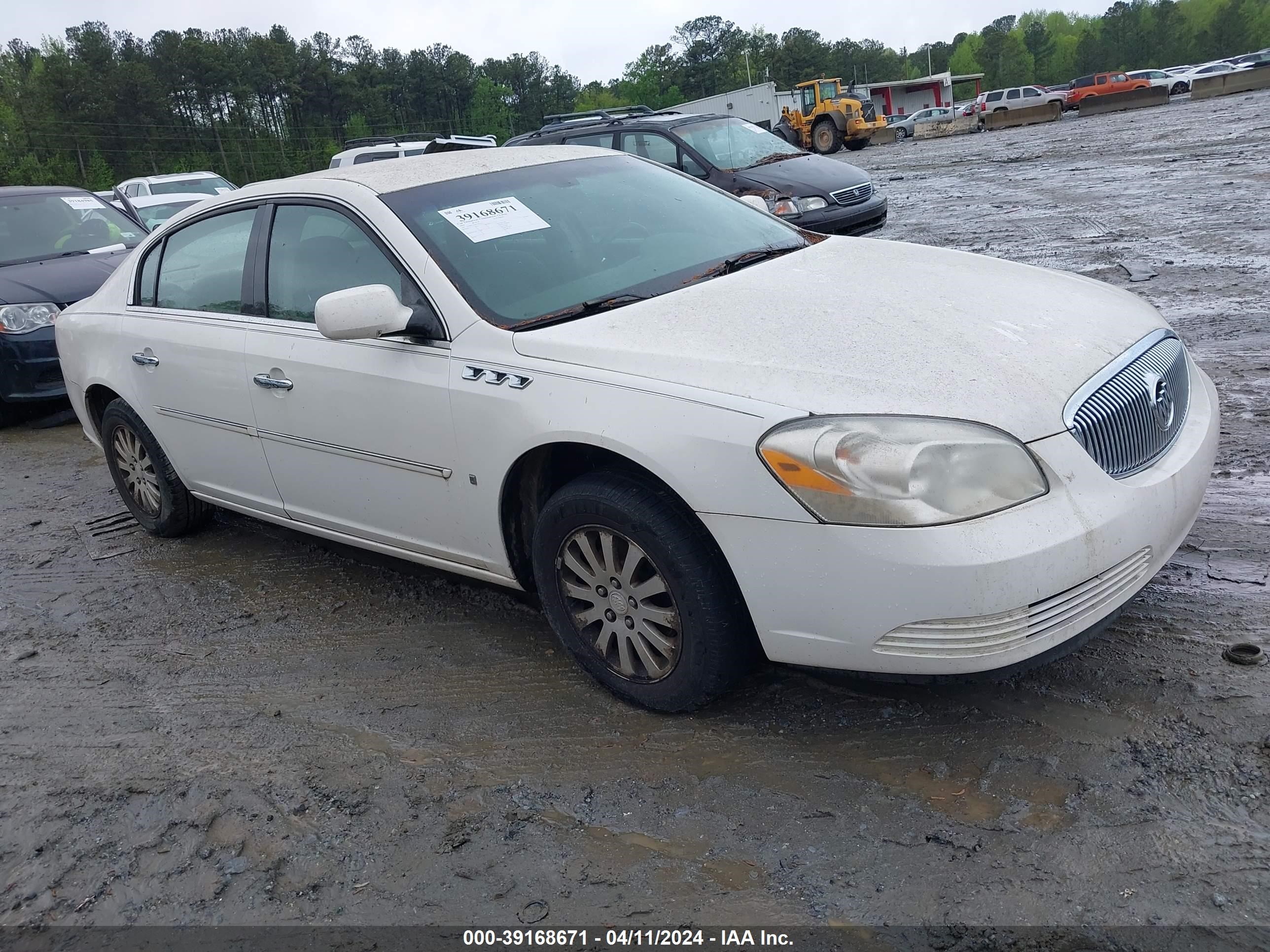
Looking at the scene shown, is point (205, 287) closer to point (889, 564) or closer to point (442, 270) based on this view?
point (442, 270)

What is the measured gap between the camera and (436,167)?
4047 mm

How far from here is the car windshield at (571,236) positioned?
135 inches

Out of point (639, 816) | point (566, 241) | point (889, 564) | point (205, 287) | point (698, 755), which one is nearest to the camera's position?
point (889, 564)

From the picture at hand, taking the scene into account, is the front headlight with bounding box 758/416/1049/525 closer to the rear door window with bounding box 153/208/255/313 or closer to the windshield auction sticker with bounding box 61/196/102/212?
the rear door window with bounding box 153/208/255/313

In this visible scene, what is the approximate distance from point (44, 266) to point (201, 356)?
506 centimetres

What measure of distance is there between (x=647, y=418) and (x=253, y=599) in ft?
7.90

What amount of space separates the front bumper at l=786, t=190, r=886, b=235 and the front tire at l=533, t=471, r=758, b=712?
8927 millimetres

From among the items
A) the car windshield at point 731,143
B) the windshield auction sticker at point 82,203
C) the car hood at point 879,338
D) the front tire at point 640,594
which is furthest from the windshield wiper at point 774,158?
the front tire at point 640,594

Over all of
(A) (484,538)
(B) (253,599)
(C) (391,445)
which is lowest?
(B) (253,599)

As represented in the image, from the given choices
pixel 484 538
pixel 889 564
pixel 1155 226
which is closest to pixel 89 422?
pixel 484 538

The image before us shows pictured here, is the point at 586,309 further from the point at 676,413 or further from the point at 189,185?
the point at 189,185

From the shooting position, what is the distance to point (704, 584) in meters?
2.80

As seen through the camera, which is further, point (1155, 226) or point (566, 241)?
point (1155, 226)

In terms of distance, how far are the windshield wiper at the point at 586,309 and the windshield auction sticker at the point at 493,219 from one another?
0.46 m
